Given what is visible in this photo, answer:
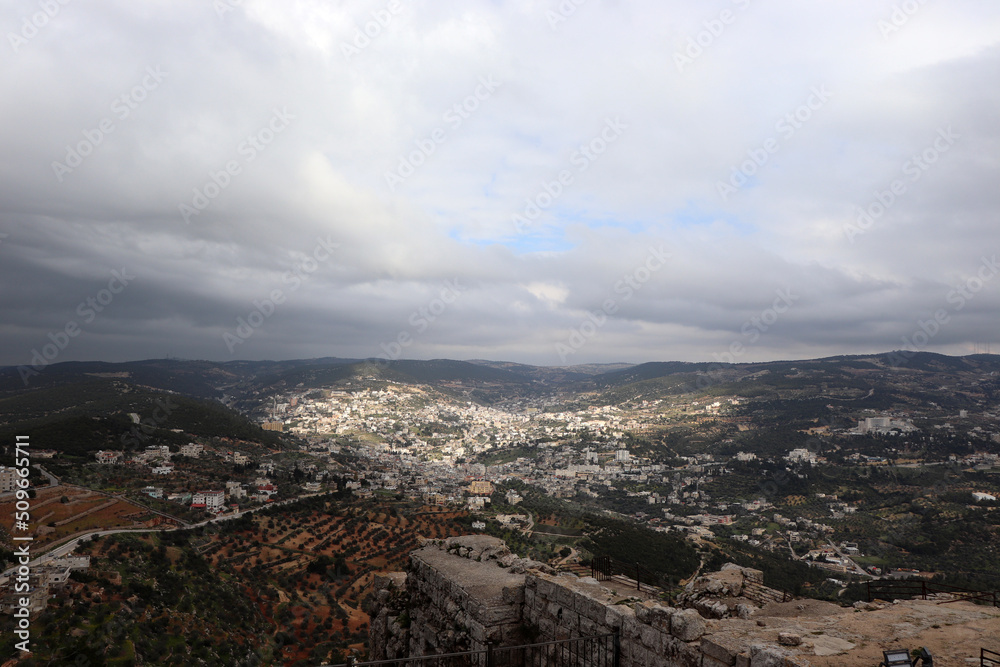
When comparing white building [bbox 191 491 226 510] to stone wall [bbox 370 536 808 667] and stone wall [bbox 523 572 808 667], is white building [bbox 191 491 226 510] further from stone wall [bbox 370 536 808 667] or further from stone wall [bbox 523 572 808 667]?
stone wall [bbox 523 572 808 667]

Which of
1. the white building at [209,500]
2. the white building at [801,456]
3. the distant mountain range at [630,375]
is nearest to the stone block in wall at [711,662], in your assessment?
Result: the white building at [209,500]

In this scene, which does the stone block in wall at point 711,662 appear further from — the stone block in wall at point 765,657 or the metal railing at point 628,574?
the metal railing at point 628,574

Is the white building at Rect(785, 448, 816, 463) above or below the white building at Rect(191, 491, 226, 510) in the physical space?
below

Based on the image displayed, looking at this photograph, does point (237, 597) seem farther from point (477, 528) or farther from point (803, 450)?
point (803, 450)

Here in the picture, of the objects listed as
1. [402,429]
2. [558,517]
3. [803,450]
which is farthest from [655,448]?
[402,429]

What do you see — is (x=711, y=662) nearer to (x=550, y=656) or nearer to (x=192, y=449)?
(x=550, y=656)

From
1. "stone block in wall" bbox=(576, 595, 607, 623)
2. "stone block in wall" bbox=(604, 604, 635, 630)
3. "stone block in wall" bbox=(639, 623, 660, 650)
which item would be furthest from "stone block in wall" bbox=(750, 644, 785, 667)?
"stone block in wall" bbox=(576, 595, 607, 623)
